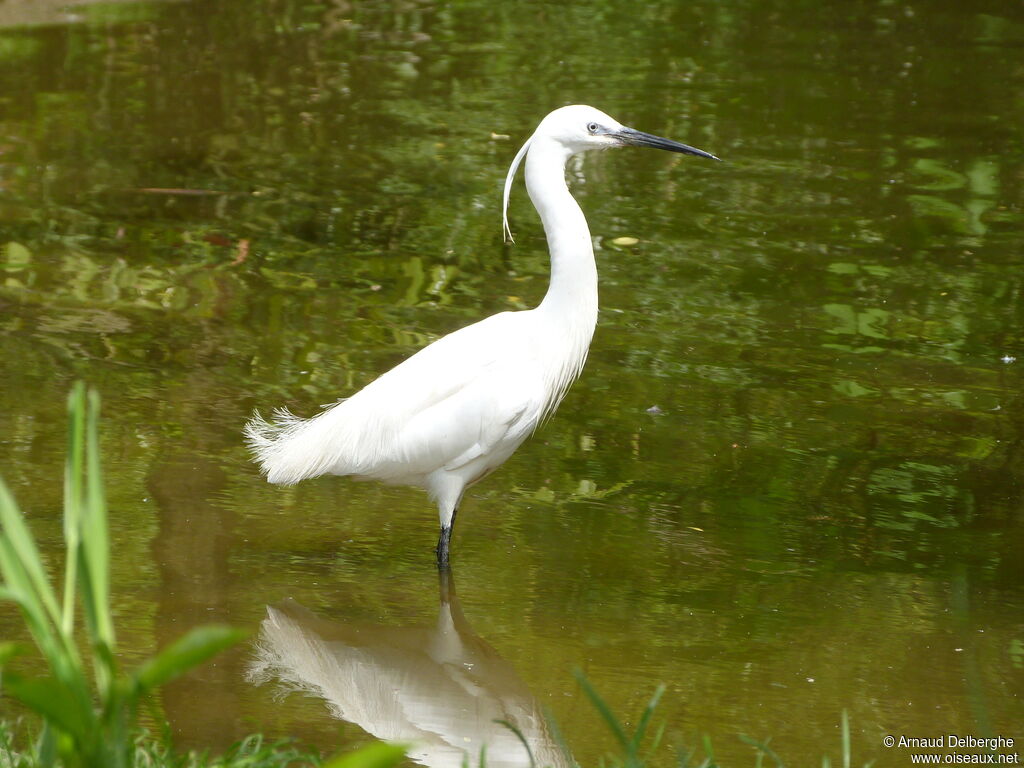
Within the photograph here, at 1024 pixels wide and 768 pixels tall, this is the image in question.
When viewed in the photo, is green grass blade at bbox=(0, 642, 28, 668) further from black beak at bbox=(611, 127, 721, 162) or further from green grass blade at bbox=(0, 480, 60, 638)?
black beak at bbox=(611, 127, 721, 162)

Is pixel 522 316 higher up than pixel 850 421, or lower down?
higher up

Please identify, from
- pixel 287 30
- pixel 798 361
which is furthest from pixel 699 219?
pixel 287 30

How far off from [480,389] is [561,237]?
0.62m

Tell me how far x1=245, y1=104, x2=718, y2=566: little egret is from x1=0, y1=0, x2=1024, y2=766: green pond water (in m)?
0.32

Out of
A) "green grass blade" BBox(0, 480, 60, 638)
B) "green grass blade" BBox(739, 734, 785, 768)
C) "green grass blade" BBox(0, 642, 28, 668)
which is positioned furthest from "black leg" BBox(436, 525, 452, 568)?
"green grass blade" BBox(0, 642, 28, 668)

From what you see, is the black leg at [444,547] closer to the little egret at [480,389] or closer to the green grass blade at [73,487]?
the little egret at [480,389]

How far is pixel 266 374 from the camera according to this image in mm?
5781

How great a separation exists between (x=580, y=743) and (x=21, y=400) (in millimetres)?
3257

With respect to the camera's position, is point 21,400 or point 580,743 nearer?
point 580,743

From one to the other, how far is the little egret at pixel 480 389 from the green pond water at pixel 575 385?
0.32m

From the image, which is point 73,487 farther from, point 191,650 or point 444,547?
point 444,547

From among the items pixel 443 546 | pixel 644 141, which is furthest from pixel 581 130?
pixel 443 546

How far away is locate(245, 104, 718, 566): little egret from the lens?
4.30 m

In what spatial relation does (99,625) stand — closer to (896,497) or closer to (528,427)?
(528,427)
